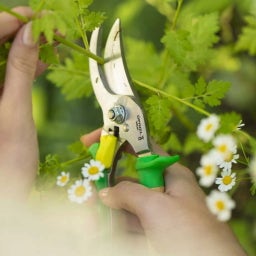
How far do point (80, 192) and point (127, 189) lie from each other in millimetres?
73

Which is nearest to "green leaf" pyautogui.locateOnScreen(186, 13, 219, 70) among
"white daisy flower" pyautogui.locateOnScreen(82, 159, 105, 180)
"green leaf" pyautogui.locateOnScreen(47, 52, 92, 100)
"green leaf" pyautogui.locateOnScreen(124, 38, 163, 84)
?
"green leaf" pyautogui.locateOnScreen(124, 38, 163, 84)

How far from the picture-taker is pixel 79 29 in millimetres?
867

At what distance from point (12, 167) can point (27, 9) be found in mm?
226

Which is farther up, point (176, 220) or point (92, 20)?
point (92, 20)

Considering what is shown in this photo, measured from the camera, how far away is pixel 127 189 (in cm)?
85

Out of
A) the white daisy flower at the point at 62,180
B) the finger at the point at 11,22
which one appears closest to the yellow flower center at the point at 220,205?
the white daisy flower at the point at 62,180

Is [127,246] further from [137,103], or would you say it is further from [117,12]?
[117,12]

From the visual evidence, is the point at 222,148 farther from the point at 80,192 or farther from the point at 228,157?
the point at 80,192

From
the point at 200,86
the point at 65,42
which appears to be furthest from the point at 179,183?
the point at 65,42

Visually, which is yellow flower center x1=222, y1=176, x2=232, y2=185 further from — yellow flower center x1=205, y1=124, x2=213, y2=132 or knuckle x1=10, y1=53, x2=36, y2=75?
knuckle x1=10, y1=53, x2=36, y2=75

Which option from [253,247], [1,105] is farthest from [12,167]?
[253,247]

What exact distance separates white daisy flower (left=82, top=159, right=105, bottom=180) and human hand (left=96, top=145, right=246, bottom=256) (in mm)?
30

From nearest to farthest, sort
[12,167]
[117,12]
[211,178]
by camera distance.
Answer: [211,178], [12,167], [117,12]

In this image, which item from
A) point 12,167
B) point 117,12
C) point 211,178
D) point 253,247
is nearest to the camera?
point 211,178
